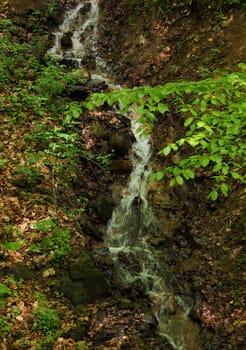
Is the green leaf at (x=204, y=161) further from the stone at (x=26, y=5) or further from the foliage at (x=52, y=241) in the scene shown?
the stone at (x=26, y=5)

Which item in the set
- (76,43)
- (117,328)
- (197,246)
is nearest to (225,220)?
(197,246)

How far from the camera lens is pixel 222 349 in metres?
5.57

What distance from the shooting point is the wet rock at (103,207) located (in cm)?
793

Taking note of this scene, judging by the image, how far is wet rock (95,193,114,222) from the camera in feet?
26.0

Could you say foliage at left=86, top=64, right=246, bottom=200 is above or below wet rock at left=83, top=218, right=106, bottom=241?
above

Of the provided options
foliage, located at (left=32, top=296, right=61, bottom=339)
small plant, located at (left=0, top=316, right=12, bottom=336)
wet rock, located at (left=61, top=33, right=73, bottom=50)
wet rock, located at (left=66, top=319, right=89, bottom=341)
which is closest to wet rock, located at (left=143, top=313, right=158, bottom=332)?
wet rock, located at (left=66, top=319, right=89, bottom=341)

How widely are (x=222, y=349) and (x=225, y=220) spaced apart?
228 centimetres

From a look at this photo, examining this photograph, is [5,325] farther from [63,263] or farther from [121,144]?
[121,144]

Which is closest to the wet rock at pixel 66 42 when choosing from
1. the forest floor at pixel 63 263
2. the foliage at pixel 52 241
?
the forest floor at pixel 63 263

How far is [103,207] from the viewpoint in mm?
7980

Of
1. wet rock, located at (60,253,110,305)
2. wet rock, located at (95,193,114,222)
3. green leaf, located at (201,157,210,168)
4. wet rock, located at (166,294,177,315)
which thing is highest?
green leaf, located at (201,157,210,168)

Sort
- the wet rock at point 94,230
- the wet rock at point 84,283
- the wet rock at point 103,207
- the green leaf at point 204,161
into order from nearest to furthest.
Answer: the green leaf at point 204,161 < the wet rock at point 84,283 < the wet rock at point 94,230 < the wet rock at point 103,207

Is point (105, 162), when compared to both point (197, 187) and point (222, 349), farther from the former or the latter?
point (222, 349)

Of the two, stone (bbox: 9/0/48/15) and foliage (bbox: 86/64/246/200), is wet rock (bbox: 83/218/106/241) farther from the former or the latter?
stone (bbox: 9/0/48/15)
